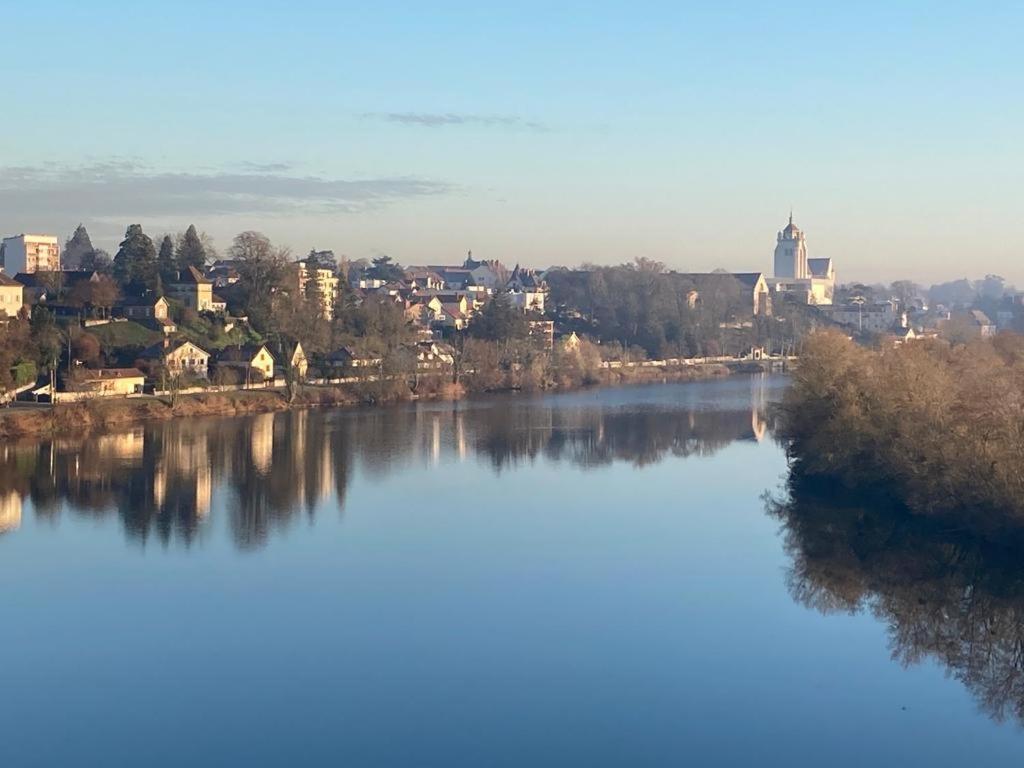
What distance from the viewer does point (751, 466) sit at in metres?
18.8

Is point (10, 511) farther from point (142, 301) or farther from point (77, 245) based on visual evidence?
point (77, 245)

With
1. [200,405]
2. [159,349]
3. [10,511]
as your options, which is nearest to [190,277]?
[159,349]

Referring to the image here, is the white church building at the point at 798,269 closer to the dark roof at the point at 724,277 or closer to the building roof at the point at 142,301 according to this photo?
the dark roof at the point at 724,277

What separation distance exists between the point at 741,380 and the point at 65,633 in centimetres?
2950

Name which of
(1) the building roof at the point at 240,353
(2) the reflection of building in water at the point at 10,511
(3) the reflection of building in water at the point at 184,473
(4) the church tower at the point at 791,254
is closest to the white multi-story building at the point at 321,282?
(1) the building roof at the point at 240,353

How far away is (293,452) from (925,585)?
34.3 feet

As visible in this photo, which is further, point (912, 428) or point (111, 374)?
point (111, 374)

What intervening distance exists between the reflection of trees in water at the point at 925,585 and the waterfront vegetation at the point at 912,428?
11.8 inches

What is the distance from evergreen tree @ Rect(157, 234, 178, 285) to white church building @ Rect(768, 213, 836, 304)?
47.9 m

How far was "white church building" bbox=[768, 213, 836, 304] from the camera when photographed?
7594cm

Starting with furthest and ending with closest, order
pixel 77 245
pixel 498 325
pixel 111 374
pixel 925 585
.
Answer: pixel 77 245
pixel 498 325
pixel 111 374
pixel 925 585

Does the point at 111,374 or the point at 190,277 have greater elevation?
the point at 190,277

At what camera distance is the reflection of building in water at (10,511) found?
13461 millimetres

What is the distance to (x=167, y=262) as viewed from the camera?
32.5 metres
